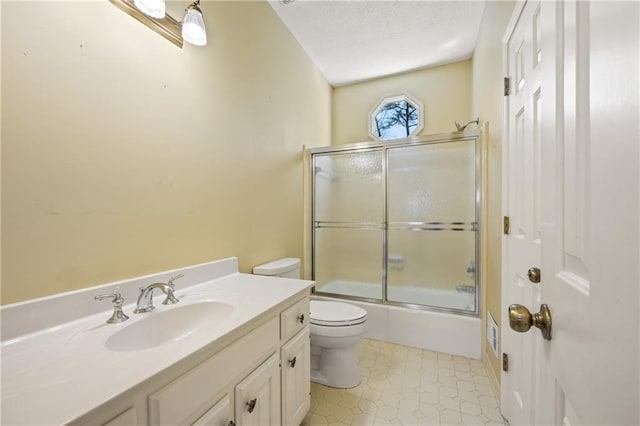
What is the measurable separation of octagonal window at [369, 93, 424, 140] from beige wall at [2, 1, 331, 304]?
1.66m

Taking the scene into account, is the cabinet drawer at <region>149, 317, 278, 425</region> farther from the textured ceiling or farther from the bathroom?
the textured ceiling

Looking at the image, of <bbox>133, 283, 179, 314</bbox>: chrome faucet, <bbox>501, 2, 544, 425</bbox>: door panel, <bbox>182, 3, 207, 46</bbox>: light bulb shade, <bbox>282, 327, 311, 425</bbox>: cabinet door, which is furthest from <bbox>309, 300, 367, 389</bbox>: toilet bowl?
<bbox>182, 3, 207, 46</bbox>: light bulb shade

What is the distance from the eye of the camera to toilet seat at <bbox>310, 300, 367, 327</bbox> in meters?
1.59

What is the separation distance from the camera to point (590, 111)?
1.21 feet

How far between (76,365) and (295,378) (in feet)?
2.75

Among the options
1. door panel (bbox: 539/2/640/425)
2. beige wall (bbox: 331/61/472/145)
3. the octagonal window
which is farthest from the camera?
the octagonal window

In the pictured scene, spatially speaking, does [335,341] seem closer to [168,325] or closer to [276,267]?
[276,267]

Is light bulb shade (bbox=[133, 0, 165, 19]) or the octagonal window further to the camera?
the octagonal window

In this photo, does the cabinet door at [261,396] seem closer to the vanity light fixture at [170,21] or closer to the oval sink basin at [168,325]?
the oval sink basin at [168,325]

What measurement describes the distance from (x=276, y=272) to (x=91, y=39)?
4.70ft

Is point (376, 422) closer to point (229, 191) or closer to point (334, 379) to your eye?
point (334, 379)

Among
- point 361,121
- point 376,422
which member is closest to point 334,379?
point 376,422

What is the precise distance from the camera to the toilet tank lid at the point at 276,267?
5.59 ft

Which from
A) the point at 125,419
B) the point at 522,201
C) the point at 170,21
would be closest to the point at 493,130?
the point at 522,201
